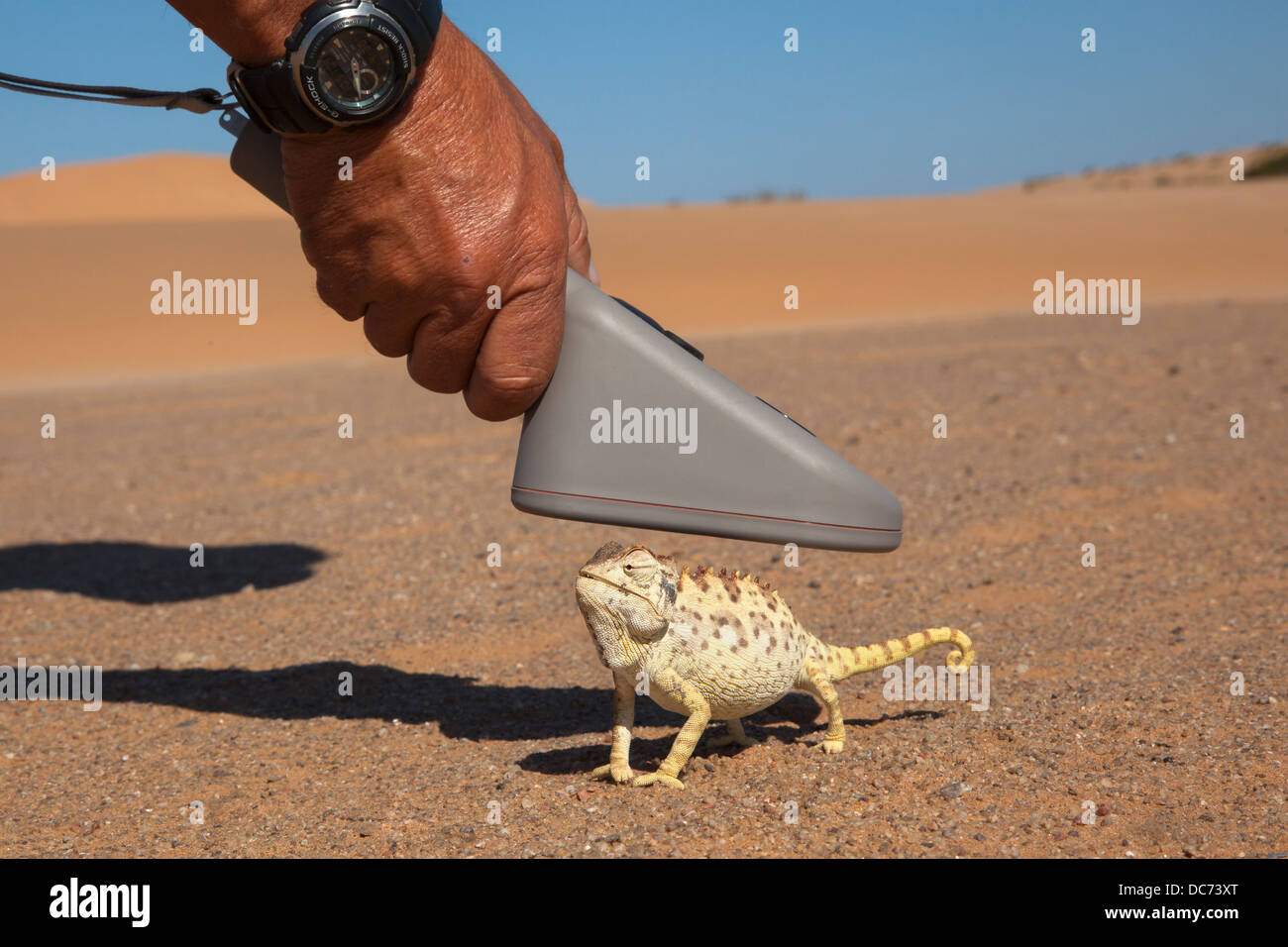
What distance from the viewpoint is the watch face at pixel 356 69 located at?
2.99m

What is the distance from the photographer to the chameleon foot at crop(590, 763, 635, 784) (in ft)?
12.9

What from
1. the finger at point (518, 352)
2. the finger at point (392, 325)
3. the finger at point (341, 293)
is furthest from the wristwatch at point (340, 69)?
the finger at point (518, 352)

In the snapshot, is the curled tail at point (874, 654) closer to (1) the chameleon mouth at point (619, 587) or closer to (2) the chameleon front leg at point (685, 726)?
(2) the chameleon front leg at point (685, 726)

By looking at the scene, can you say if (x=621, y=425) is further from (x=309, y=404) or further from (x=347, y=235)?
(x=309, y=404)

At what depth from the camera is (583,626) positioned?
615 centimetres

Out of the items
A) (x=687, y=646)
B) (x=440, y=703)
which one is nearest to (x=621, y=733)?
(x=687, y=646)

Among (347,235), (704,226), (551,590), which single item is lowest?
(551,590)

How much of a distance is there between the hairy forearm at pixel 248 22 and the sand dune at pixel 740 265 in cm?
2228

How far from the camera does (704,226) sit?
4591 centimetres

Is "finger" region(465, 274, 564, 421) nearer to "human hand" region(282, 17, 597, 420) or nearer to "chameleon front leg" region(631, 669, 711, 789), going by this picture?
"human hand" region(282, 17, 597, 420)

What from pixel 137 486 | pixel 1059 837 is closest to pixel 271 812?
pixel 1059 837

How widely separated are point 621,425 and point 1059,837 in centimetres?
185

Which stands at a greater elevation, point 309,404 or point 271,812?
point 309,404

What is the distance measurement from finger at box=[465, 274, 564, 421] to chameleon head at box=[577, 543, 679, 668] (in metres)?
0.63
